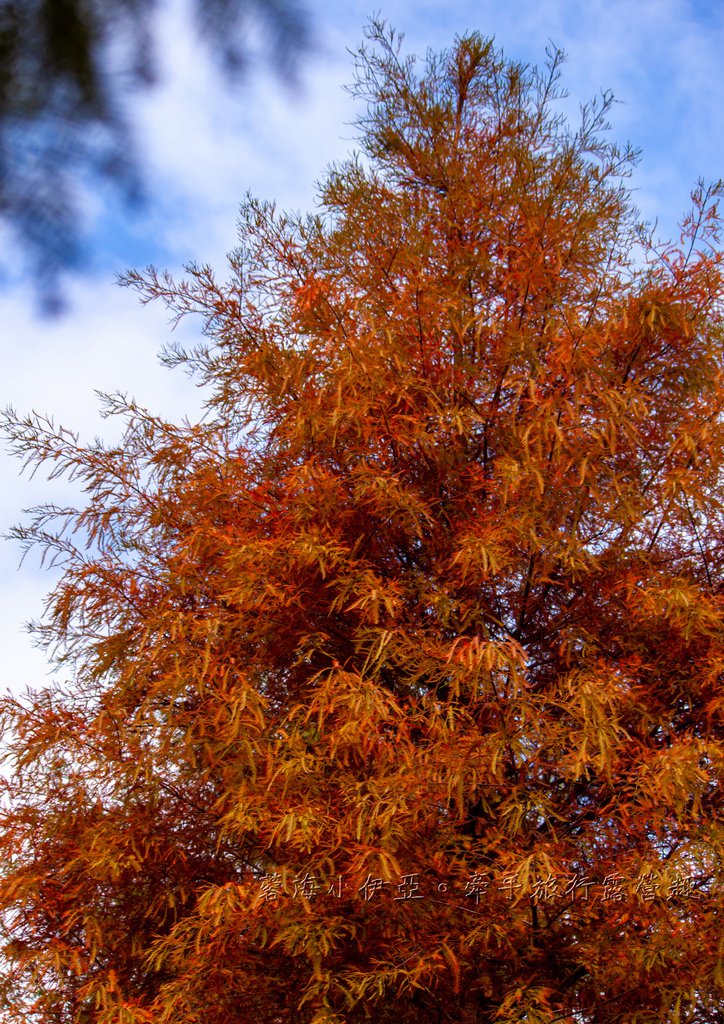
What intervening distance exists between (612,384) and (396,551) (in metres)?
1.02

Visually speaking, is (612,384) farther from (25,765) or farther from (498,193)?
(25,765)

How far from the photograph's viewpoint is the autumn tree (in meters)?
2.92

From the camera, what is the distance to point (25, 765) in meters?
3.40

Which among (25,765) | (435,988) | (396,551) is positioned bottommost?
(435,988)

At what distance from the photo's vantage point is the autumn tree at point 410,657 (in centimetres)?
292

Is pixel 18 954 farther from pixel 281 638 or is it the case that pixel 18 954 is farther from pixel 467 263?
pixel 467 263

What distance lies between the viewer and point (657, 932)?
281 centimetres

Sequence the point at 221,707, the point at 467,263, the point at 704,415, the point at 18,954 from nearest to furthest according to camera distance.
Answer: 1. the point at 221,707
2. the point at 18,954
3. the point at 704,415
4. the point at 467,263

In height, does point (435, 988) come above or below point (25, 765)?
below

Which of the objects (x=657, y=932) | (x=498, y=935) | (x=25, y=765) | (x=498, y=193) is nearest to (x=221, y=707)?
(x=25, y=765)

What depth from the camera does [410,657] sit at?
3.12 m

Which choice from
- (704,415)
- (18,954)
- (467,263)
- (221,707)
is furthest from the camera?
(467,263)

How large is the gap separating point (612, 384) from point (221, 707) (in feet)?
5.97

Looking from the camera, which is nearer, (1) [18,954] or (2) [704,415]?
(1) [18,954]
